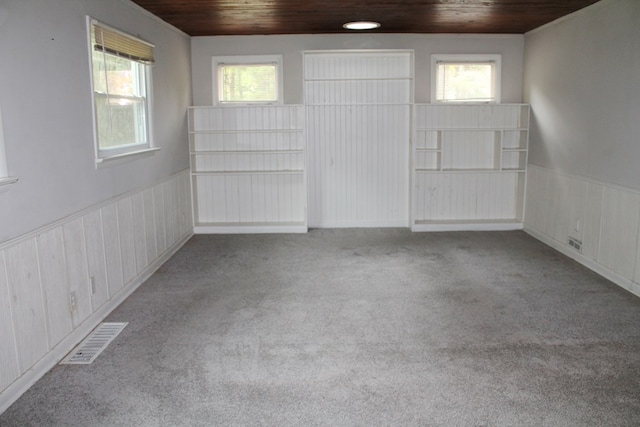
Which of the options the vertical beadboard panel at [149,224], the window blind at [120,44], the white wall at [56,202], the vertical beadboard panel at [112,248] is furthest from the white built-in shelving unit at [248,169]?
the vertical beadboard panel at [112,248]

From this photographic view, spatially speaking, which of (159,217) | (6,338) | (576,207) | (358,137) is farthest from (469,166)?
(6,338)

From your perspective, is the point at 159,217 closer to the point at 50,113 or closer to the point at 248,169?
the point at 248,169

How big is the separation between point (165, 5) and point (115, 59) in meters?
0.71

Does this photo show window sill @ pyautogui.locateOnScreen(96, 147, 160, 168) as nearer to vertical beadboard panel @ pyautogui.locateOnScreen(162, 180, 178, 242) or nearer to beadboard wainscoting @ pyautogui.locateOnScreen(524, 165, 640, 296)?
vertical beadboard panel @ pyautogui.locateOnScreen(162, 180, 178, 242)

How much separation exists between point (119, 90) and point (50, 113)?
4.23 ft

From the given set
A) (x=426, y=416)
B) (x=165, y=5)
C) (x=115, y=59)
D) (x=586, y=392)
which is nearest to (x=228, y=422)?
(x=426, y=416)

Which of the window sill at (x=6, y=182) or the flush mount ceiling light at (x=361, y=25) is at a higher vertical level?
the flush mount ceiling light at (x=361, y=25)

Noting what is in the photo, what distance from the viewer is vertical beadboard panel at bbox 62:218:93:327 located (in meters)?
3.37

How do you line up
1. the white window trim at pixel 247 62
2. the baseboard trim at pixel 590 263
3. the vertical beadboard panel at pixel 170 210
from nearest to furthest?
1. the baseboard trim at pixel 590 263
2. the vertical beadboard panel at pixel 170 210
3. the white window trim at pixel 247 62

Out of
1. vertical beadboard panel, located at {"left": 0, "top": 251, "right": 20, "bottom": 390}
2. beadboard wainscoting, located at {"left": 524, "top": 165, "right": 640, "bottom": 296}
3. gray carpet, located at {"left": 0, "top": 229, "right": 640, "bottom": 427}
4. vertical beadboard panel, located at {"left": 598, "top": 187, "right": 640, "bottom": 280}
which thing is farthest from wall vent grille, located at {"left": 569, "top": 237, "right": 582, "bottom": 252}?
vertical beadboard panel, located at {"left": 0, "top": 251, "right": 20, "bottom": 390}

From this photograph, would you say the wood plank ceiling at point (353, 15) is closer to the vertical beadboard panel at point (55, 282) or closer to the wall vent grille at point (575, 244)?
the wall vent grille at point (575, 244)

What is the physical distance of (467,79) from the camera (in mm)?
6707

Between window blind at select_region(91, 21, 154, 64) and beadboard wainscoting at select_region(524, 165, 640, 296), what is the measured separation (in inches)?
165

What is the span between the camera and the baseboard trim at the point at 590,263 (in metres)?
4.33
